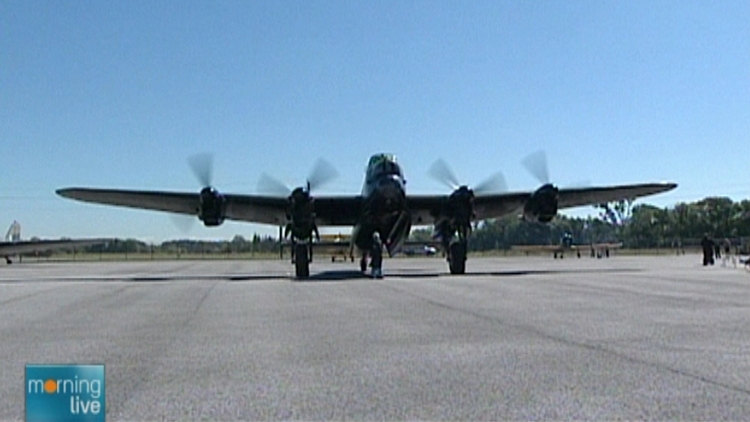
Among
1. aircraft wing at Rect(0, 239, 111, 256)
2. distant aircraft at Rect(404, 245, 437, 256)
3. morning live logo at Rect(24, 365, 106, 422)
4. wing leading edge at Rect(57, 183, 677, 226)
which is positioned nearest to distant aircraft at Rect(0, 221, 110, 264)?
aircraft wing at Rect(0, 239, 111, 256)

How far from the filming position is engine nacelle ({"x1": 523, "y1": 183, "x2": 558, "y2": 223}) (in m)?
35.3

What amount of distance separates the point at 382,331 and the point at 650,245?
373 ft

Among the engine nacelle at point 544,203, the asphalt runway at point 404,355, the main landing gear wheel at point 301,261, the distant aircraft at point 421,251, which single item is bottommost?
the asphalt runway at point 404,355

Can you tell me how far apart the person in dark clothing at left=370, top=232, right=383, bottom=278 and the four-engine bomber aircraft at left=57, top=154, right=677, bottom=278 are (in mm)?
336

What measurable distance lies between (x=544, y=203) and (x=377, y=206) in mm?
7596

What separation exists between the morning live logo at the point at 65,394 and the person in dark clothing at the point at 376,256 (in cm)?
2601

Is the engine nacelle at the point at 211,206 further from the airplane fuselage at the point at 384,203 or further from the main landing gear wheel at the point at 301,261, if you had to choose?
the airplane fuselage at the point at 384,203

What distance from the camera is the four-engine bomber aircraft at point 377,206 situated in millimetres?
32188

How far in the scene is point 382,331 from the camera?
1241 centimetres

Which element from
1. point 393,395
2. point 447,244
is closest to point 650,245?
point 447,244

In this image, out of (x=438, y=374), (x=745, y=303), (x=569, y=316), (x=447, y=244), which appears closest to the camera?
(x=438, y=374)

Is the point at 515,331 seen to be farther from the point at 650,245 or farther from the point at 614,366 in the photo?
the point at 650,245

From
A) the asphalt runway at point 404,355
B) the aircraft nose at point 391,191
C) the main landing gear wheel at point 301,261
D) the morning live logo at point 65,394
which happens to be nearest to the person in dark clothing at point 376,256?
the aircraft nose at point 391,191

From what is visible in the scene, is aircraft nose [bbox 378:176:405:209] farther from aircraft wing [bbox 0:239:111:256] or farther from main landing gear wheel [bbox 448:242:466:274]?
aircraft wing [bbox 0:239:111:256]
